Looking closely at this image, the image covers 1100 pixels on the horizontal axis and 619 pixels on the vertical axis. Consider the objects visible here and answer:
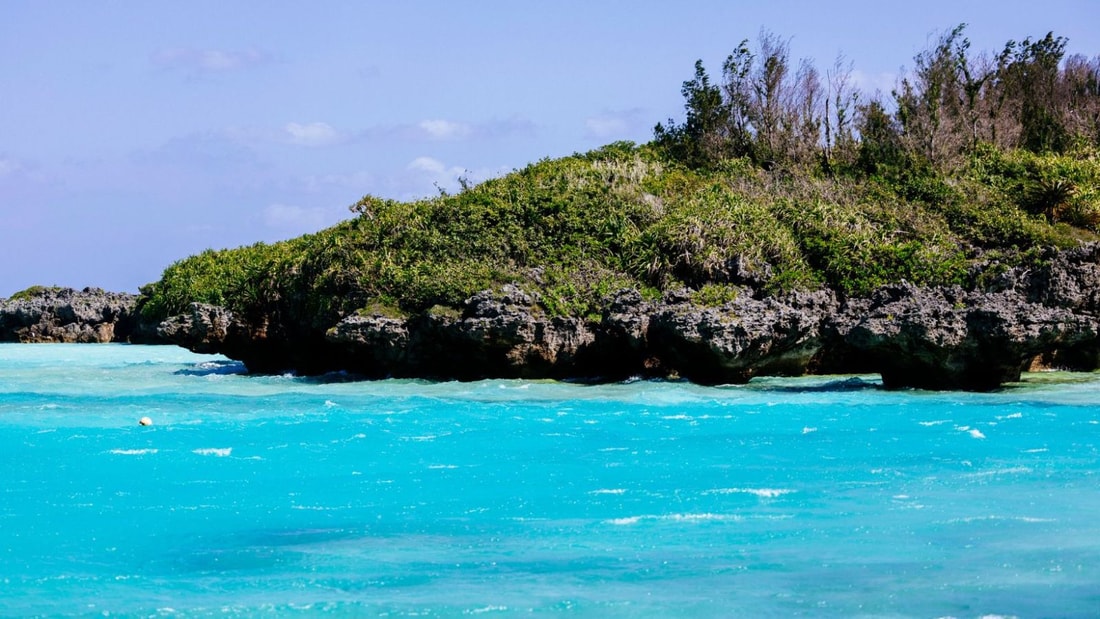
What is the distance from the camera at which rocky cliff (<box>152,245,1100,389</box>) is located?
21.4 meters

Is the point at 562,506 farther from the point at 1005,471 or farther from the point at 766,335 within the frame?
the point at 766,335

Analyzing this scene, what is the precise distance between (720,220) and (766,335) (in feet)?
14.8

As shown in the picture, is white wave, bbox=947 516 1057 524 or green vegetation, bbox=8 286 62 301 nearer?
white wave, bbox=947 516 1057 524

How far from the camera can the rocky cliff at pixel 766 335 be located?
843 inches

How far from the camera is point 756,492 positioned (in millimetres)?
12484

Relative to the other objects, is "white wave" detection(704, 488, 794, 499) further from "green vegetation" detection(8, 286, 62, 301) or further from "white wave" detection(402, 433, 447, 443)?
"green vegetation" detection(8, 286, 62, 301)

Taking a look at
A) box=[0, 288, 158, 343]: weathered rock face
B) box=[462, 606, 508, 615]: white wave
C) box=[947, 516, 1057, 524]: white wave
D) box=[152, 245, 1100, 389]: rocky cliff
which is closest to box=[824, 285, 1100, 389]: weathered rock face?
box=[152, 245, 1100, 389]: rocky cliff

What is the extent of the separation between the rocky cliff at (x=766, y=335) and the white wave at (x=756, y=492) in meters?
9.84

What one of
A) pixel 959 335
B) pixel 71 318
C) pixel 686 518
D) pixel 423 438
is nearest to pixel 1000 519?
pixel 686 518

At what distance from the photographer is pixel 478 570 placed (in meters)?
9.32

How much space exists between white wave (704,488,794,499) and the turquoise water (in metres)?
0.06

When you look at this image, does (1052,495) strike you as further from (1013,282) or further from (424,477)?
(1013,282)

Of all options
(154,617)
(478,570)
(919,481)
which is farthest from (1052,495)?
(154,617)

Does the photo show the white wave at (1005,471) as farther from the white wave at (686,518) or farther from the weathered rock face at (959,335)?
the weathered rock face at (959,335)
